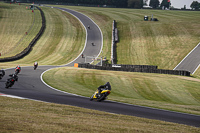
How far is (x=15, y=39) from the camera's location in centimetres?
7194

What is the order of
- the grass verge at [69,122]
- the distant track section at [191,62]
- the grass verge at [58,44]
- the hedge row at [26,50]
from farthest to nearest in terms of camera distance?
the grass verge at [58,44] < the hedge row at [26,50] < the distant track section at [191,62] < the grass verge at [69,122]

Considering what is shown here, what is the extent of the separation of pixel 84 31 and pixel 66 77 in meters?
48.6

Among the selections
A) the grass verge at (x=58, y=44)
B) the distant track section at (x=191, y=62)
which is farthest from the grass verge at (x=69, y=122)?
the distant track section at (x=191, y=62)

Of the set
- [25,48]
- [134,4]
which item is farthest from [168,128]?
[134,4]

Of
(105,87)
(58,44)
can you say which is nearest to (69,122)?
(105,87)

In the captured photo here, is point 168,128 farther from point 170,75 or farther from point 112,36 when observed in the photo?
point 112,36

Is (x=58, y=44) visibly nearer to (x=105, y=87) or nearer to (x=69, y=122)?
(x=105, y=87)

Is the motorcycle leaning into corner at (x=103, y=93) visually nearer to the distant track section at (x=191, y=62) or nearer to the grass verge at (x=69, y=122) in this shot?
the grass verge at (x=69, y=122)

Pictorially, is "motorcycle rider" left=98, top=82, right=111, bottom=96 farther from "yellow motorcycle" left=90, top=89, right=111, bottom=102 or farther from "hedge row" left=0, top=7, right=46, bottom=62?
"hedge row" left=0, top=7, right=46, bottom=62

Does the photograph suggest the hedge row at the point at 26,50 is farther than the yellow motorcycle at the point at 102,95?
Yes

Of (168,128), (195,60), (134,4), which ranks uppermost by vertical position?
(134,4)


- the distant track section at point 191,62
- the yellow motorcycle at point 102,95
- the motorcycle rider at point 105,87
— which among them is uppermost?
the motorcycle rider at point 105,87

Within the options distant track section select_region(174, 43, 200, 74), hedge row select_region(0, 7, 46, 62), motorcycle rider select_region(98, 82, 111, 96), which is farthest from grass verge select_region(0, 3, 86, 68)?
motorcycle rider select_region(98, 82, 111, 96)

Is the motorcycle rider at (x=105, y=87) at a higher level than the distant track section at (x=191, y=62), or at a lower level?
higher
